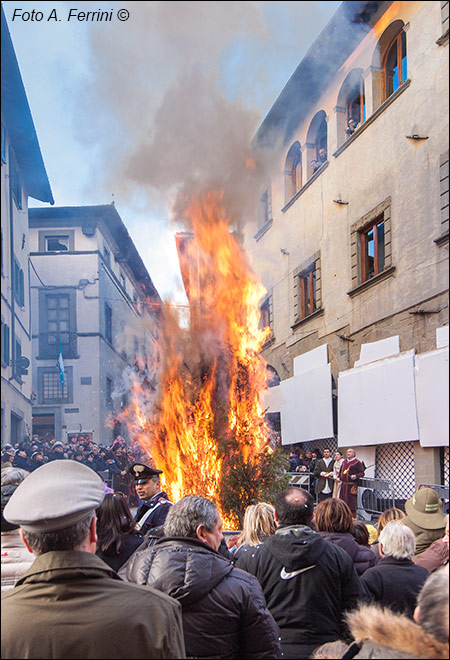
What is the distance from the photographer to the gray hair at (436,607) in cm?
171

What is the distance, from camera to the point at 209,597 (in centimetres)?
268

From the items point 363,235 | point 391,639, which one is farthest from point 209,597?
point 363,235

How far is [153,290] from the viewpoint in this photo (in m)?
7.39

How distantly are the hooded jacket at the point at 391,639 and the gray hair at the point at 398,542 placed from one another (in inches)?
65.5

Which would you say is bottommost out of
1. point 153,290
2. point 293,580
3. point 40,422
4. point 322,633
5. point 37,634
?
point 322,633

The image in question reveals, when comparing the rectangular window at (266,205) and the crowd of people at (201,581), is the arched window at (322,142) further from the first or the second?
the crowd of people at (201,581)

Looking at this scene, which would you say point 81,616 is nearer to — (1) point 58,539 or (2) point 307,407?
(1) point 58,539

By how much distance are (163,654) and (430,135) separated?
3851 mm

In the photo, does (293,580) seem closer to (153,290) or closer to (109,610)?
(109,610)

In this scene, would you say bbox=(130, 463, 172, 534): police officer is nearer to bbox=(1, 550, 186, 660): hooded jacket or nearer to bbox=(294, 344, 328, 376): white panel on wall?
bbox=(294, 344, 328, 376): white panel on wall

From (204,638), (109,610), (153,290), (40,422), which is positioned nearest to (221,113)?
(153,290)

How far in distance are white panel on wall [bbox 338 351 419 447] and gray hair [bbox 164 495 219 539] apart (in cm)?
232

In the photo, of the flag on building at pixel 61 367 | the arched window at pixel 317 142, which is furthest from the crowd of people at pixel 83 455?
the arched window at pixel 317 142

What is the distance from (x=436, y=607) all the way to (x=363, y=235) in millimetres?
4369
